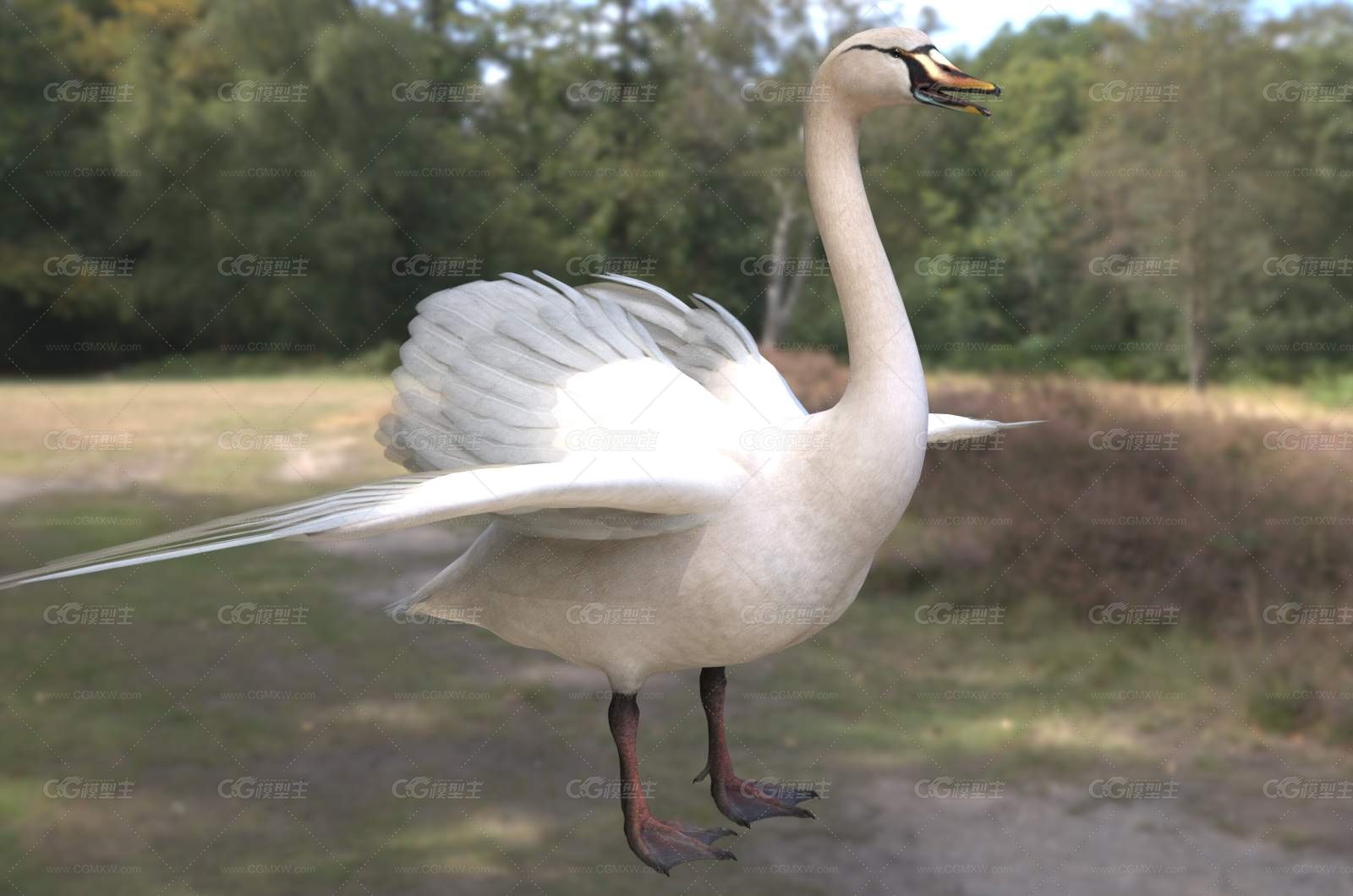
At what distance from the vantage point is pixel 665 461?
4.13 metres

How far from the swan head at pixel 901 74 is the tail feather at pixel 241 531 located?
78.0 inches

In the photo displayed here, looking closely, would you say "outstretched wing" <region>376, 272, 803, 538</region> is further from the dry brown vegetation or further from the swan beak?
the dry brown vegetation

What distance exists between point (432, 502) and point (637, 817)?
5.37ft

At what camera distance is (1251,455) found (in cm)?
949

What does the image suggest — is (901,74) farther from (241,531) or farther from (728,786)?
(728,786)

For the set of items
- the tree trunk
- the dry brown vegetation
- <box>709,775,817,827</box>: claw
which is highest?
the tree trunk

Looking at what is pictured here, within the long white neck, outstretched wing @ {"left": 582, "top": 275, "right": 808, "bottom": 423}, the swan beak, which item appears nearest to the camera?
the swan beak

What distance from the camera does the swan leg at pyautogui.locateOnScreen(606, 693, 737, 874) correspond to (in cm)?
455

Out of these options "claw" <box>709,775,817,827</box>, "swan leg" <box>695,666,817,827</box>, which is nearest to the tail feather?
"swan leg" <box>695,666,817,827</box>

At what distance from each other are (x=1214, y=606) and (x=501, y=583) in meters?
5.27

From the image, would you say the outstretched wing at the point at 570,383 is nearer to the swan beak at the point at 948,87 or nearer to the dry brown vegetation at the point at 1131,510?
→ the swan beak at the point at 948,87

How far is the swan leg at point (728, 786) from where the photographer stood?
16.8ft

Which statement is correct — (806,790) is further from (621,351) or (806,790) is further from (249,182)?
(249,182)

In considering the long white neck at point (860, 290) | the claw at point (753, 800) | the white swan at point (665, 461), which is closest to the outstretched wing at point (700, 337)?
the white swan at point (665, 461)
